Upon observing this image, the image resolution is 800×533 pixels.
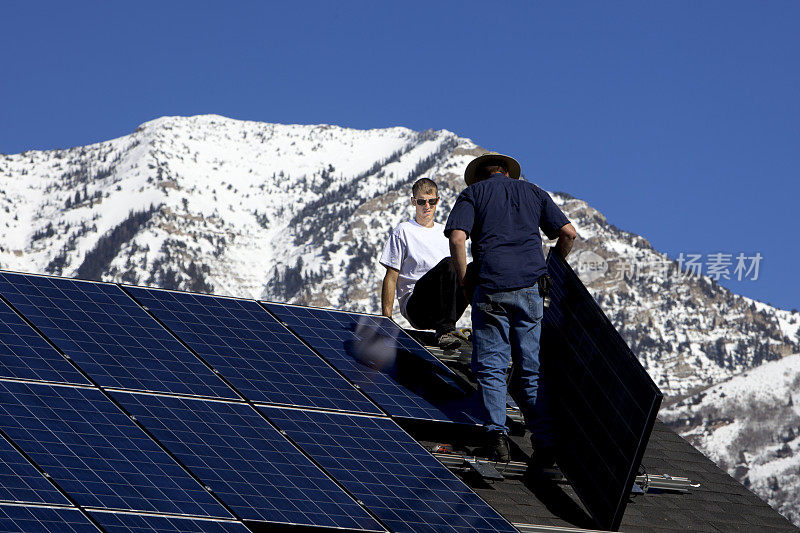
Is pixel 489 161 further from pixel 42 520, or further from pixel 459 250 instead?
pixel 42 520

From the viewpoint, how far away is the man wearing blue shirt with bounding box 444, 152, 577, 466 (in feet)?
31.5

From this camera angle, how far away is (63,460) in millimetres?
7496

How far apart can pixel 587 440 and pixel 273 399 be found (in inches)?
97.1

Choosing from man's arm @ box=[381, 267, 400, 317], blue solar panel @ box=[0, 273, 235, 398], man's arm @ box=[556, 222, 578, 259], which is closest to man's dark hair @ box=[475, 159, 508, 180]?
man's arm @ box=[556, 222, 578, 259]

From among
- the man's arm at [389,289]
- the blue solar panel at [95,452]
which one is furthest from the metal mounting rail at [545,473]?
the man's arm at [389,289]

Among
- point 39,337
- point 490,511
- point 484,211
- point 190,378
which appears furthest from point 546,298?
point 39,337

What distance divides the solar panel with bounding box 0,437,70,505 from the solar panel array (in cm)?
1

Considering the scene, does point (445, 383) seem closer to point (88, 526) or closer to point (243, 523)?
point (243, 523)

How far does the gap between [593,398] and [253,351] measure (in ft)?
9.37

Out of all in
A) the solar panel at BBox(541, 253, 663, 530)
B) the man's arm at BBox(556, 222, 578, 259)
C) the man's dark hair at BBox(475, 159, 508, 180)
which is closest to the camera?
the solar panel at BBox(541, 253, 663, 530)

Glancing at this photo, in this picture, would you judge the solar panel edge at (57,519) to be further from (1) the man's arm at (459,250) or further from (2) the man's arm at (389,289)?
(2) the man's arm at (389,289)

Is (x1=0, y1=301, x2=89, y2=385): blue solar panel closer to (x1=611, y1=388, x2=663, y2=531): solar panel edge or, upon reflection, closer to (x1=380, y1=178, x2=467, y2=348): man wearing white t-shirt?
(x1=611, y1=388, x2=663, y2=531): solar panel edge

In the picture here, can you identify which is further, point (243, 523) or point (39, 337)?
point (39, 337)

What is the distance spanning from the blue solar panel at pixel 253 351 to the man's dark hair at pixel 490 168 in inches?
83.7
